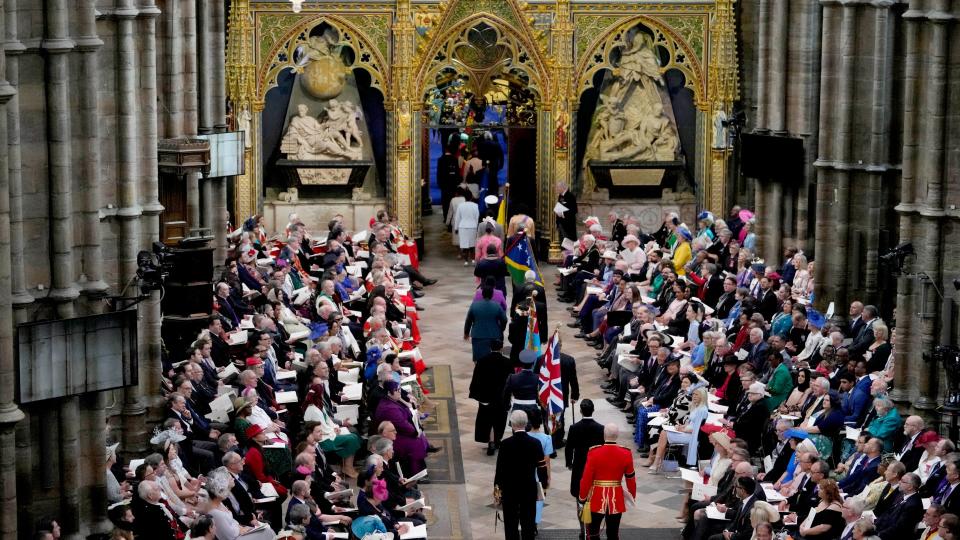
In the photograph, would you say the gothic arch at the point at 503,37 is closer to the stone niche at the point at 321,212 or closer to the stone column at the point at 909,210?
the stone niche at the point at 321,212

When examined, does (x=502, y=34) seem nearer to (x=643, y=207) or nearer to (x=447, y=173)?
(x=643, y=207)

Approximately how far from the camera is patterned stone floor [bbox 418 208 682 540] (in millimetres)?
21781

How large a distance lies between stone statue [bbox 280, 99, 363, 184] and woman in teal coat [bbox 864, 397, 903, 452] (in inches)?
691

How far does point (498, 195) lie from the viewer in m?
41.6

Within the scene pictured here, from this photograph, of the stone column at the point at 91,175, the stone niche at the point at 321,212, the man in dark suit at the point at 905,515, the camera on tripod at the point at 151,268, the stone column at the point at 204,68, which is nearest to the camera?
the man in dark suit at the point at 905,515

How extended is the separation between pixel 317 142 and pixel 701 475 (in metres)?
17.3

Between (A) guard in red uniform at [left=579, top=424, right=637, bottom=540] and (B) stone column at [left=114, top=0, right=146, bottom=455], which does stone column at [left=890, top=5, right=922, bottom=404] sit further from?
(B) stone column at [left=114, top=0, right=146, bottom=455]

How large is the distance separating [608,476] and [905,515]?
308cm

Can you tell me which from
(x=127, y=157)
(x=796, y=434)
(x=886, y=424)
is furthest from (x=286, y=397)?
(x=886, y=424)

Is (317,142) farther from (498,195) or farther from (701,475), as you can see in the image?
(701,475)

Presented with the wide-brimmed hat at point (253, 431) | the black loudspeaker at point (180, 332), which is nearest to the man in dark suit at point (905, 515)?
the wide-brimmed hat at point (253, 431)

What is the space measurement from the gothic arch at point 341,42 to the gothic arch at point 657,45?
378cm

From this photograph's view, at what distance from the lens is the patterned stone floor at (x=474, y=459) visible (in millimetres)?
21781

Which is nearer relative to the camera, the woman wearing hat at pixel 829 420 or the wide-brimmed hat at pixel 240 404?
the wide-brimmed hat at pixel 240 404
